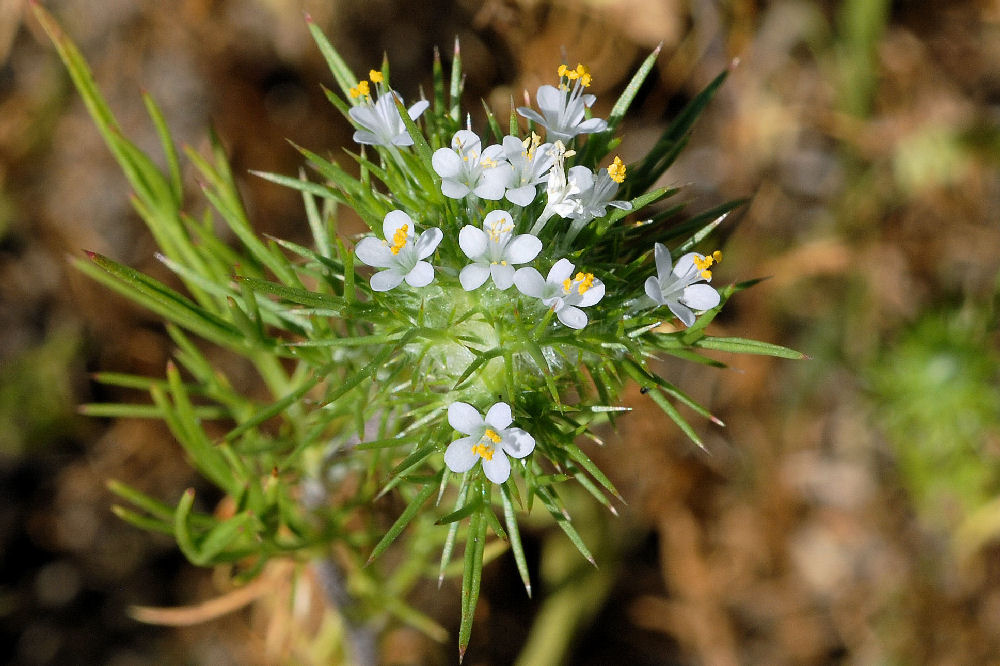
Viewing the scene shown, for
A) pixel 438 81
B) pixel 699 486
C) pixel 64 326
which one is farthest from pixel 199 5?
pixel 699 486

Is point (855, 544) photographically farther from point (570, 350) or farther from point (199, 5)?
point (199, 5)

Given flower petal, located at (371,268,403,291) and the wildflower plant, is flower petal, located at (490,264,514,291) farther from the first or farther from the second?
flower petal, located at (371,268,403,291)

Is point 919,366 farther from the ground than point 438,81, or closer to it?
closer to it

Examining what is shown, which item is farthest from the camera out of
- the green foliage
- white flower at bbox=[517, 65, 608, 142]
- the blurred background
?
the blurred background

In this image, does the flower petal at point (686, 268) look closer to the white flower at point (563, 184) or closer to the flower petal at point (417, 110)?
the white flower at point (563, 184)

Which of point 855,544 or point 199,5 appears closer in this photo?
point 199,5

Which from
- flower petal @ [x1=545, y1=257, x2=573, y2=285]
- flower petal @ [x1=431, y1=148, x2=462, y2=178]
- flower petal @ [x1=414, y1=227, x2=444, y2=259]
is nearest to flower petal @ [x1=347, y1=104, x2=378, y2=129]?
flower petal @ [x1=431, y1=148, x2=462, y2=178]

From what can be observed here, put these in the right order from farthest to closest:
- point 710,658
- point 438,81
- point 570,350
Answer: point 710,658 → point 438,81 → point 570,350

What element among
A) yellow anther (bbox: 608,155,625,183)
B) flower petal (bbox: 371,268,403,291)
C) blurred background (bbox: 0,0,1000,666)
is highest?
yellow anther (bbox: 608,155,625,183)
